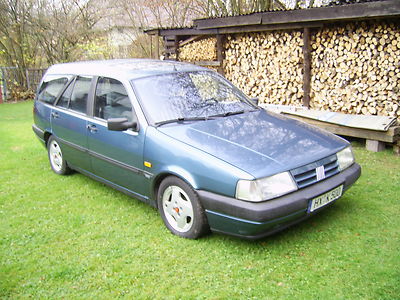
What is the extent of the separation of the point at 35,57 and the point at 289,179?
Answer: 18552 millimetres

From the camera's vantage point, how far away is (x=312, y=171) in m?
3.73

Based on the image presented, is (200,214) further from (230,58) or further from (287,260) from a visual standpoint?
Answer: (230,58)

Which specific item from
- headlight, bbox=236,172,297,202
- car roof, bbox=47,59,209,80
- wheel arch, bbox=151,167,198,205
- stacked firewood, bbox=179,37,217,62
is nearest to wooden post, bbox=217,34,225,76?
stacked firewood, bbox=179,37,217,62

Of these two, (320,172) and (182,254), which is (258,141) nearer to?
(320,172)

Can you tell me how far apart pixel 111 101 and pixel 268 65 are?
18.9ft

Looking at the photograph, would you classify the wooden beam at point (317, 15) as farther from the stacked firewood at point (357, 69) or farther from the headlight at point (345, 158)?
the headlight at point (345, 158)

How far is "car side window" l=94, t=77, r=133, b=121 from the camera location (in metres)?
4.54

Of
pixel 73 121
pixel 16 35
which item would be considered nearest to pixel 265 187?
pixel 73 121

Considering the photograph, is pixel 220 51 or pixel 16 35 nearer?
pixel 220 51

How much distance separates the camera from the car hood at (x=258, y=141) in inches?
140

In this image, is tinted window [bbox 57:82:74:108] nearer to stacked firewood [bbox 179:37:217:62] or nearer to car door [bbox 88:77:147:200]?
car door [bbox 88:77:147:200]

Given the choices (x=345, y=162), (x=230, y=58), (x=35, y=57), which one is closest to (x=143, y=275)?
(x=345, y=162)

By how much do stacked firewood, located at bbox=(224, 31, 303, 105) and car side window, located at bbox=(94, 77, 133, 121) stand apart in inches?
210

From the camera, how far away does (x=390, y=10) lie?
6.61 meters
